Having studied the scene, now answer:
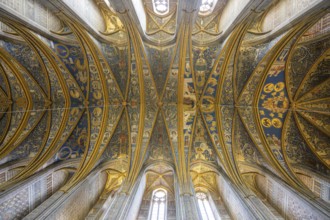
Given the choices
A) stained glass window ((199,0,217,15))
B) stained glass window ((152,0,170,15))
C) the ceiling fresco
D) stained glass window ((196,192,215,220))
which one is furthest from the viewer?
stained glass window ((152,0,170,15))

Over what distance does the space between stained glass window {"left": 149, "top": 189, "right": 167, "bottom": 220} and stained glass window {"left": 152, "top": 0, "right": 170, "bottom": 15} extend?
9.24 m

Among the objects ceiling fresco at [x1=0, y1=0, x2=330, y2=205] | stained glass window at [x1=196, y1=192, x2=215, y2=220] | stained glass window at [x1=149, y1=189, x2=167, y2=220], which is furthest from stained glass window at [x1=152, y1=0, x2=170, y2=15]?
stained glass window at [x1=196, y1=192, x2=215, y2=220]

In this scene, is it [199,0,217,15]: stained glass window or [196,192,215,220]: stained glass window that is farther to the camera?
[199,0,217,15]: stained glass window

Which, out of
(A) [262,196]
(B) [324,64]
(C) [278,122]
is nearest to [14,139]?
(A) [262,196]

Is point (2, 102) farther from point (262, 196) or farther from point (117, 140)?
point (262, 196)

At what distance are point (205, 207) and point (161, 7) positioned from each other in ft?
33.1

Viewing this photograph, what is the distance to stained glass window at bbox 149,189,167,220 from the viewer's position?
25.5 feet

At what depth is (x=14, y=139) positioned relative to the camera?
28.5 feet

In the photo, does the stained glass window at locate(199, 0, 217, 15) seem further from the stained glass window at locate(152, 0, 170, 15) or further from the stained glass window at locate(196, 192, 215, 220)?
the stained glass window at locate(196, 192, 215, 220)

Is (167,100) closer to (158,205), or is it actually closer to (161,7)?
(161,7)

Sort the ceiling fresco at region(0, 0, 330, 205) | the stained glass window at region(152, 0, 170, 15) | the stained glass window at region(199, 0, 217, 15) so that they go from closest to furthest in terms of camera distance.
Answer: the ceiling fresco at region(0, 0, 330, 205), the stained glass window at region(199, 0, 217, 15), the stained glass window at region(152, 0, 170, 15)

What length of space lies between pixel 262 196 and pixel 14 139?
39.1ft

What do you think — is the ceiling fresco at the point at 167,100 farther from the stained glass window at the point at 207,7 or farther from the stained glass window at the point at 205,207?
the stained glass window at the point at 205,207

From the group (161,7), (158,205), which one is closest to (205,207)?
(158,205)
